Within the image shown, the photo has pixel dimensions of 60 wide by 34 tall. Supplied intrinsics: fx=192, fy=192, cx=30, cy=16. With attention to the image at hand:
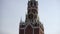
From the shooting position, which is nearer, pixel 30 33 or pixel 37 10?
pixel 30 33

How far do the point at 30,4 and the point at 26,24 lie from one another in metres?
3.36

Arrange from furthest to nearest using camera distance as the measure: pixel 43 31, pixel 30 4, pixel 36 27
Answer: pixel 43 31
pixel 30 4
pixel 36 27

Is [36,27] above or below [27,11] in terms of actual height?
below

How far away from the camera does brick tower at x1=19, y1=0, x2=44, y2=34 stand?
27234 mm

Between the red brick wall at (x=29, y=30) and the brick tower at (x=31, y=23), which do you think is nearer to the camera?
the brick tower at (x=31, y=23)

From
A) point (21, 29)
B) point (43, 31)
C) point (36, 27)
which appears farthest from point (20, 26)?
point (43, 31)

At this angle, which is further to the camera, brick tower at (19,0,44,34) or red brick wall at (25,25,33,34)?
red brick wall at (25,25,33,34)

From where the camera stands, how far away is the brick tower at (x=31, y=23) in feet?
89.4

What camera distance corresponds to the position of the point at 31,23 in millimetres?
27406

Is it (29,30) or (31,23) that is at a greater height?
(31,23)

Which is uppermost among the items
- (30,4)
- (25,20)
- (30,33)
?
(30,4)

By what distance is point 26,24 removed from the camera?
27.5 metres

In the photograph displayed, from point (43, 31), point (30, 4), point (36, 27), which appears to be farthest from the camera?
point (43, 31)

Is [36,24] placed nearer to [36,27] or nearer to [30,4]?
[36,27]
